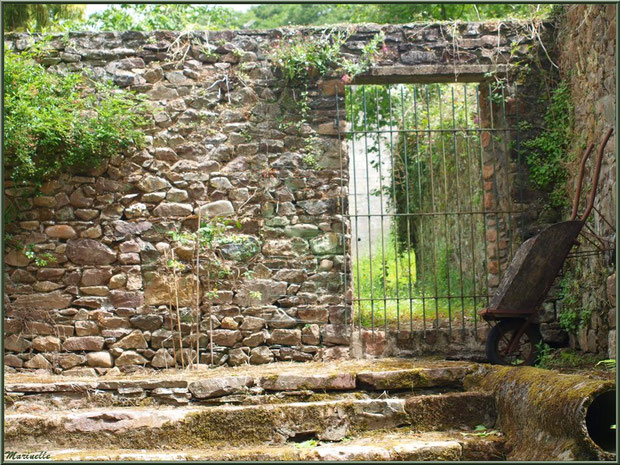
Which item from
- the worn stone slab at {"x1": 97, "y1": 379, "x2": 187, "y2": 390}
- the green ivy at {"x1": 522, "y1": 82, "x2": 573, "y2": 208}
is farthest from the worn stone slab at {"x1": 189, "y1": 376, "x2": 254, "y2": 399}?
the green ivy at {"x1": 522, "y1": 82, "x2": 573, "y2": 208}

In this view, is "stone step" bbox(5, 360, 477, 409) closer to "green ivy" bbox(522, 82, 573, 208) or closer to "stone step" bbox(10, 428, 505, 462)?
"stone step" bbox(10, 428, 505, 462)

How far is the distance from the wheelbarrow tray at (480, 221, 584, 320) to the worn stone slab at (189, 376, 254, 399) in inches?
74.3

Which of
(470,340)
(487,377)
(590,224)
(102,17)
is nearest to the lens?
(487,377)

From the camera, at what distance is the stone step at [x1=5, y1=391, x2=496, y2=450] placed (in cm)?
380

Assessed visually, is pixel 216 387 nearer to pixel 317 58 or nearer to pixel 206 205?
pixel 206 205

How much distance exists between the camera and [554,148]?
5.89 m

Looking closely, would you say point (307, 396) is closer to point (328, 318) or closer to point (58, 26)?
point (328, 318)

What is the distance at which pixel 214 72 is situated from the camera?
19.6ft

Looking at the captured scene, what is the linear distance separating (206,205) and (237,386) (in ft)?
6.36

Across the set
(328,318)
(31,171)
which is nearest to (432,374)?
(328,318)

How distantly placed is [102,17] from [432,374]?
6.21 meters

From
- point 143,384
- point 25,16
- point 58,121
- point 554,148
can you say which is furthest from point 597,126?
point 25,16

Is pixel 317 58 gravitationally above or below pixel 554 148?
above

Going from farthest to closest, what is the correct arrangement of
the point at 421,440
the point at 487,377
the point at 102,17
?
the point at 102,17 → the point at 487,377 → the point at 421,440
